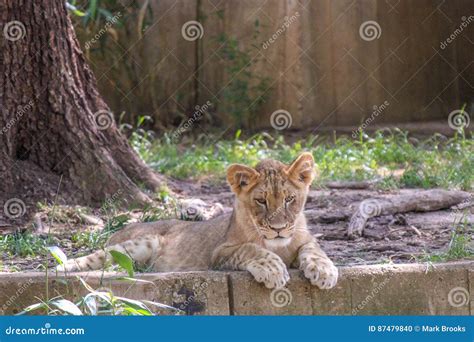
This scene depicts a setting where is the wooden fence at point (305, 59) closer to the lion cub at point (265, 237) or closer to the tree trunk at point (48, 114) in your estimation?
the tree trunk at point (48, 114)

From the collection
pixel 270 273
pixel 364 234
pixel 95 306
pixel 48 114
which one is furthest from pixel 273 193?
pixel 48 114

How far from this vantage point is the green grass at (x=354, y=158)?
9.11 meters

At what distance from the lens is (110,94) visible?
45.1ft

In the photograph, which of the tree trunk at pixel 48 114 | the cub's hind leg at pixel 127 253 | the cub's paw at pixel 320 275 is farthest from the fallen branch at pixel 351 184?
the cub's paw at pixel 320 275

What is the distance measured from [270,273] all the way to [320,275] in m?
0.27

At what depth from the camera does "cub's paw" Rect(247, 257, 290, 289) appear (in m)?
5.61

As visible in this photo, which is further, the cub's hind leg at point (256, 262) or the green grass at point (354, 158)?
the green grass at point (354, 158)

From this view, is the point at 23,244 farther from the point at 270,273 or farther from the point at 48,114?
the point at 270,273

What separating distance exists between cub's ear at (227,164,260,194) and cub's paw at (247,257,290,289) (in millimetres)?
577

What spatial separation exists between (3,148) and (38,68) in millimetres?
669

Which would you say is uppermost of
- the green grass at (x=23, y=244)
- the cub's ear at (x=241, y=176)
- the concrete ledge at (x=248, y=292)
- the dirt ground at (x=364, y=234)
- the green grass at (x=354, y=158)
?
the cub's ear at (x=241, y=176)

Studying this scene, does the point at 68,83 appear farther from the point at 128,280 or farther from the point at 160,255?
the point at 128,280

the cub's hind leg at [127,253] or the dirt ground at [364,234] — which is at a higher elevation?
the cub's hind leg at [127,253]

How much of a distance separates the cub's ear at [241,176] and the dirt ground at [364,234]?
792 millimetres
